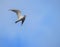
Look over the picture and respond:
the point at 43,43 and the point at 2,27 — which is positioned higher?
the point at 2,27

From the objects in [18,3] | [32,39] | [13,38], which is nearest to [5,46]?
[13,38]

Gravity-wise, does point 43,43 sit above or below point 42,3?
below

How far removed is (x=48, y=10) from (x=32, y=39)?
352 mm

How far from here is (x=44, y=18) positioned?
2.08 m

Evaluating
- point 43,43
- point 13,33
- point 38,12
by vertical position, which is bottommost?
point 43,43

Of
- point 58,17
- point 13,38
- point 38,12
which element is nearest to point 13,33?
point 13,38

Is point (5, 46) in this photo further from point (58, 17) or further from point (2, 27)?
point (58, 17)

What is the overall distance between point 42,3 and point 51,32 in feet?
1.05

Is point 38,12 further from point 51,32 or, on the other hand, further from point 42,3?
point 51,32

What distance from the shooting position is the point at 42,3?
6.87 ft

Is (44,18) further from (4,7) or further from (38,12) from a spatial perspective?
(4,7)

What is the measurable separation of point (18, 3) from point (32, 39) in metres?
0.40

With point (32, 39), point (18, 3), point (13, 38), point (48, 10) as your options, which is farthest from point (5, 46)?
point (48, 10)

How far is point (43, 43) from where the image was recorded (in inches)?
81.4
